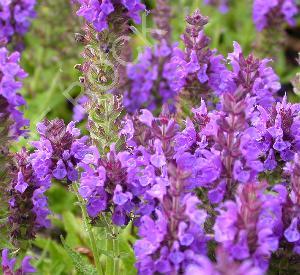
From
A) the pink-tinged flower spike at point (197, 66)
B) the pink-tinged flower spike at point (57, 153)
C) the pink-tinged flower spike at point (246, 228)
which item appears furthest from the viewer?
the pink-tinged flower spike at point (197, 66)

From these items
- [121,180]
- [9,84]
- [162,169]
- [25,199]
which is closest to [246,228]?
[162,169]

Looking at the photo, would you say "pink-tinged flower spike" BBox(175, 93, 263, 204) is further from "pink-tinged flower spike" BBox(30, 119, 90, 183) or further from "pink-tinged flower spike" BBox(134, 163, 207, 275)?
"pink-tinged flower spike" BBox(30, 119, 90, 183)

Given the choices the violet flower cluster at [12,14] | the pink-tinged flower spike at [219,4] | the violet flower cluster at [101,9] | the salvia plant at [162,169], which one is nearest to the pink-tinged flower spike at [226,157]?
the salvia plant at [162,169]

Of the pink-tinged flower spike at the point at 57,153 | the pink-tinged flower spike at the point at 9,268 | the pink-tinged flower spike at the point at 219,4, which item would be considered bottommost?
the pink-tinged flower spike at the point at 9,268

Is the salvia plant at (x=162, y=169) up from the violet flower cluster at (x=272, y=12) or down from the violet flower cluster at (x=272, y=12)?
down

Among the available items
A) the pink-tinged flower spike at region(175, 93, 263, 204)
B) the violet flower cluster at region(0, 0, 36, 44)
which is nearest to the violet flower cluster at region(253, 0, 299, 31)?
the violet flower cluster at region(0, 0, 36, 44)

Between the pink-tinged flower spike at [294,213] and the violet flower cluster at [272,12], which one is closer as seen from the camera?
the pink-tinged flower spike at [294,213]

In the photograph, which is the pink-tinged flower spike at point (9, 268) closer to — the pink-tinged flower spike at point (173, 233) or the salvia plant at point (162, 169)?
the salvia plant at point (162, 169)

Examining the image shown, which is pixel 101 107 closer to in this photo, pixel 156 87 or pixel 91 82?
pixel 91 82

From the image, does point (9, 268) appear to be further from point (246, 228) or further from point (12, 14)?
point (12, 14)
